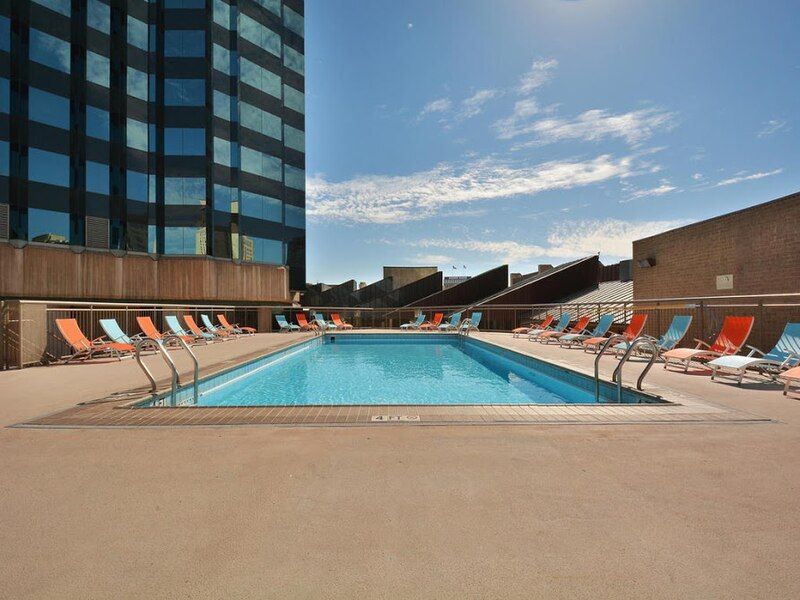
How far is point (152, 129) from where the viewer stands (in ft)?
70.3

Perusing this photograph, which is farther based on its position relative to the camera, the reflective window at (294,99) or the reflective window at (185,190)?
the reflective window at (294,99)

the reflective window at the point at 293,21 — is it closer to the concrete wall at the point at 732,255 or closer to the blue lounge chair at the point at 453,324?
the blue lounge chair at the point at 453,324

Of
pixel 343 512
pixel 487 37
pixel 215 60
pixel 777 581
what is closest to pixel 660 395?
pixel 777 581

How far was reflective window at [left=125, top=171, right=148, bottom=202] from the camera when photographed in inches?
811

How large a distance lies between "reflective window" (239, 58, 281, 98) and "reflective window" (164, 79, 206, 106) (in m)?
2.67

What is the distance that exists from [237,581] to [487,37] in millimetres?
15135

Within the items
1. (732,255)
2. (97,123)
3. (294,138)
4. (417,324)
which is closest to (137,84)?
(97,123)

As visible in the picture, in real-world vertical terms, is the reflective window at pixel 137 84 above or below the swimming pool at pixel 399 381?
above

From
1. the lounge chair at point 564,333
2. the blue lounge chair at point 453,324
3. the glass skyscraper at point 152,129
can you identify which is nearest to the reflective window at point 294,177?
the glass skyscraper at point 152,129

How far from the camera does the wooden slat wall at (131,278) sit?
1553 cm

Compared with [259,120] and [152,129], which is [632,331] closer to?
[259,120]

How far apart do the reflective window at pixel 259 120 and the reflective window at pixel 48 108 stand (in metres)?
7.64

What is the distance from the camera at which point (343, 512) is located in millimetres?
2229

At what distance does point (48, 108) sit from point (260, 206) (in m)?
9.62
